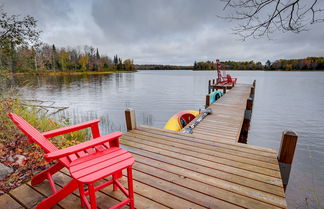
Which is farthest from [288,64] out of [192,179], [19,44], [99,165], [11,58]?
[99,165]

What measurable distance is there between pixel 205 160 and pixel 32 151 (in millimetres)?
3074

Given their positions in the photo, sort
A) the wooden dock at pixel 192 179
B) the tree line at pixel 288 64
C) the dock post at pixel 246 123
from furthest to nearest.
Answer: the tree line at pixel 288 64 → the dock post at pixel 246 123 → the wooden dock at pixel 192 179

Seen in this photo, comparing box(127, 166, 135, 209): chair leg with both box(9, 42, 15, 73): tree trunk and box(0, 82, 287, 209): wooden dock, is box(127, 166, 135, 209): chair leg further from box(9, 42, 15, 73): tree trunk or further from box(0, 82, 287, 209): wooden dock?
box(9, 42, 15, 73): tree trunk

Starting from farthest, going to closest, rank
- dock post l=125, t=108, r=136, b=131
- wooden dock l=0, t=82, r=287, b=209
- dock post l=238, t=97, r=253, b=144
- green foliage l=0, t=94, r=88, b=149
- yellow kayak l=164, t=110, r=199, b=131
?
dock post l=238, t=97, r=253, b=144, yellow kayak l=164, t=110, r=199, b=131, dock post l=125, t=108, r=136, b=131, green foliage l=0, t=94, r=88, b=149, wooden dock l=0, t=82, r=287, b=209

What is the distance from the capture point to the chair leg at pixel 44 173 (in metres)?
1.88

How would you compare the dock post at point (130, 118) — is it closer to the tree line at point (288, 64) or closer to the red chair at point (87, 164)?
the red chair at point (87, 164)

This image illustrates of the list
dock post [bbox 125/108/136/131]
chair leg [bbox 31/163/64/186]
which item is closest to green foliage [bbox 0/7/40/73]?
Result: dock post [bbox 125/108/136/131]

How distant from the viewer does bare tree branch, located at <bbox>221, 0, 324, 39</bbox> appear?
90.6 inches

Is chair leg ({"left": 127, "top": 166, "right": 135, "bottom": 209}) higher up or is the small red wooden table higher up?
the small red wooden table

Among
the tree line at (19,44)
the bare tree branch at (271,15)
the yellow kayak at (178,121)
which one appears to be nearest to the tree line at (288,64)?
the yellow kayak at (178,121)

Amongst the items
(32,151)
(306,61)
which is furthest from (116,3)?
(306,61)

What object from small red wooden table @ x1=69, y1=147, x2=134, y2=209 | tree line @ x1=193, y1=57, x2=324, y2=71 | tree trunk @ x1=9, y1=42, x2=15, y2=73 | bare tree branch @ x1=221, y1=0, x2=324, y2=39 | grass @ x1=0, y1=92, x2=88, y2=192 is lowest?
grass @ x1=0, y1=92, x2=88, y2=192

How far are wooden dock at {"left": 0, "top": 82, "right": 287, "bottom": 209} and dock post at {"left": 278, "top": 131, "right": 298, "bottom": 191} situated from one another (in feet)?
0.38

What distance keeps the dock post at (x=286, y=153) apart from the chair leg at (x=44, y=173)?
293cm
